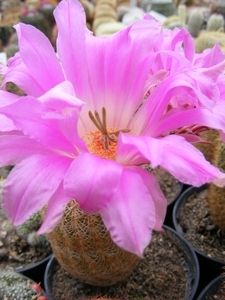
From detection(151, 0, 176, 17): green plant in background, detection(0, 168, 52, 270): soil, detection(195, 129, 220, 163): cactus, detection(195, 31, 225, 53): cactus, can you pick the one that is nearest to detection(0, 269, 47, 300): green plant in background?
detection(0, 168, 52, 270): soil

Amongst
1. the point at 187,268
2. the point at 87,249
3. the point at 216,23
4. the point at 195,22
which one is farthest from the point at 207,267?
the point at 195,22

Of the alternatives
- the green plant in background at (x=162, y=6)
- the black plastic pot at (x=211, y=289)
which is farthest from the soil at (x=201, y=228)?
the green plant in background at (x=162, y=6)

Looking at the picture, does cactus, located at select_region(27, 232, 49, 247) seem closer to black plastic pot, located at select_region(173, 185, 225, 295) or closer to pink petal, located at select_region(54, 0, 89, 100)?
black plastic pot, located at select_region(173, 185, 225, 295)

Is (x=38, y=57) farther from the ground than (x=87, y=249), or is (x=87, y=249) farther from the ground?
(x=38, y=57)

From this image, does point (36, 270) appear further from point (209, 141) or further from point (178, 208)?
point (209, 141)

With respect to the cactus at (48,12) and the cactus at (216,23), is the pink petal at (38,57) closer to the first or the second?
the cactus at (216,23)
